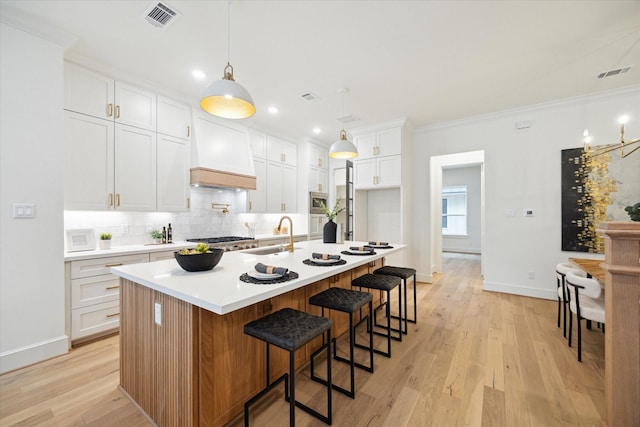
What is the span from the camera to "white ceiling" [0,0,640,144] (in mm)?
2082

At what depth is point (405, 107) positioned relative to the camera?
3.97 metres

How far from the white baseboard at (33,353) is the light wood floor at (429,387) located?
68 mm

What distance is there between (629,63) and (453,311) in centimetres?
336

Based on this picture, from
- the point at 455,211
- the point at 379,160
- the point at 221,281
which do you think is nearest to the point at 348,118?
the point at 379,160

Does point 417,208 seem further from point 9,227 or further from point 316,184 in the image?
point 9,227

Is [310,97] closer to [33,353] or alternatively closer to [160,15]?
[160,15]

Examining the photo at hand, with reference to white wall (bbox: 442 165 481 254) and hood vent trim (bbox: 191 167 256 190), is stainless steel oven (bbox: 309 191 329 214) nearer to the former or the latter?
hood vent trim (bbox: 191 167 256 190)

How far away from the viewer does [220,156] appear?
3928 millimetres

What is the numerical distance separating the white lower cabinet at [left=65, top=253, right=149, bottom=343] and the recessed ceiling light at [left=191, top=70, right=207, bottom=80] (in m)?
2.17

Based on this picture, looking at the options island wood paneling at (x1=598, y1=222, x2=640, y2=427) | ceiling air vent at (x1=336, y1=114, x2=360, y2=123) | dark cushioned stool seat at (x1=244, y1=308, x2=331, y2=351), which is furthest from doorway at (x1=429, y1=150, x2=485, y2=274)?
dark cushioned stool seat at (x1=244, y1=308, x2=331, y2=351)

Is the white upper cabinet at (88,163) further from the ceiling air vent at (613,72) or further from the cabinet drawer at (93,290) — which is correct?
the ceiling air vent at (613,72)

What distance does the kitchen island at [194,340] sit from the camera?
1292 millimetres

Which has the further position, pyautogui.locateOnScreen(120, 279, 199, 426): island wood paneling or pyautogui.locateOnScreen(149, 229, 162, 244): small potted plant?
pyautogui.locateOnScreen(149, 229, 162, 244): small potted plant

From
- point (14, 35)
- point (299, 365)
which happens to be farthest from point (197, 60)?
point (299, 365)
